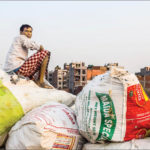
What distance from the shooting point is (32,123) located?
4.00ft

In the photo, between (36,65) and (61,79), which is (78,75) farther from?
(36,65)

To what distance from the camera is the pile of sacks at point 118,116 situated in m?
1.17

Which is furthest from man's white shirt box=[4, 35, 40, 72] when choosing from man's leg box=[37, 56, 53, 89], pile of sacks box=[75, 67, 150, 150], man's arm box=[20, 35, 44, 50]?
pile of sacks box=[75, 67, 150, 150]

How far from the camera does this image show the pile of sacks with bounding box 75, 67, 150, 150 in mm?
1171

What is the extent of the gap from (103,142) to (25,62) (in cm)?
147

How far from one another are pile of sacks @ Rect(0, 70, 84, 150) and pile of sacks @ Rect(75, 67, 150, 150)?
133mm

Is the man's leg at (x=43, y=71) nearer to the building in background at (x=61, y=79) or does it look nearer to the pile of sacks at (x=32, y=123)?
the pile of sacks at (x=32, y=123)

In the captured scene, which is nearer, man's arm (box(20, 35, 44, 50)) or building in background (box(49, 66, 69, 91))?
man's arm (box(20, 35, 44, 50))

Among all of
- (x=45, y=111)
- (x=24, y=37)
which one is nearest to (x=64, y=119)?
(x=45, y=111)

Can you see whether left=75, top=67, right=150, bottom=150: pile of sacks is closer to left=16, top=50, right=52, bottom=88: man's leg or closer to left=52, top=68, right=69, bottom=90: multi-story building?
left=16, top=50, right=52, bottom=88: man's leg

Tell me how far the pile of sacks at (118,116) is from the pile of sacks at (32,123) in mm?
133

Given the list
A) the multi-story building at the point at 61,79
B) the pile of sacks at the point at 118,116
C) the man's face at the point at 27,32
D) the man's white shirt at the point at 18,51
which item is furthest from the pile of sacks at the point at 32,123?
the multi-story building at the point at 61,79

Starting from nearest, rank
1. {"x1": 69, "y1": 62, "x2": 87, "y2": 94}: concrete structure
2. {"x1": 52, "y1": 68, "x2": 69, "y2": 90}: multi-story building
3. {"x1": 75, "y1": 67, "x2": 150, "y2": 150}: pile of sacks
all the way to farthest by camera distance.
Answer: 1. {"x1": 75, "y1": 67, "x2": 150, "y2": 150}: pile of sacks
2. {"x1": 69, "y1": 62, "x2": 87, "y2": 94}: concrete structure
3. {"x1": 52, "y1": 68, "x2": 69, "y2": 90}: multi-story building

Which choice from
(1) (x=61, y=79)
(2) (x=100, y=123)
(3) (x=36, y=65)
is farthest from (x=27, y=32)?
(1) (x=61, y=79)
